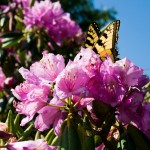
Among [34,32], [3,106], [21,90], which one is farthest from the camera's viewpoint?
Answer: [34,32]

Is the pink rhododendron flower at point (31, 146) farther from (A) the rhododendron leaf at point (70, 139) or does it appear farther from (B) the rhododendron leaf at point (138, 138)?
(B) the rhododendron leaf at point (138, 138)

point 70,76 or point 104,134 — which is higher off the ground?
point 70,76

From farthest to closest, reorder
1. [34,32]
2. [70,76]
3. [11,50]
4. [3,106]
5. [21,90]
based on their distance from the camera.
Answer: [11,50] < [34,32] < [3,106] < [21,90] < [70,76]

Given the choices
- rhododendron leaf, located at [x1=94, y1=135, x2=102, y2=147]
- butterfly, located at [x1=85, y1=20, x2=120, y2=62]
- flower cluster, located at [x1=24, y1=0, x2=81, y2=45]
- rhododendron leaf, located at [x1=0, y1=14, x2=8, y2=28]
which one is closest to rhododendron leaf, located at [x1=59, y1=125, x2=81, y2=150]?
rhododendron leaf, located at [x1=94, y1=135, x2=102, y2=147]

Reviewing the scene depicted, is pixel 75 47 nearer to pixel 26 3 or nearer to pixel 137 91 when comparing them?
pixel 26 3

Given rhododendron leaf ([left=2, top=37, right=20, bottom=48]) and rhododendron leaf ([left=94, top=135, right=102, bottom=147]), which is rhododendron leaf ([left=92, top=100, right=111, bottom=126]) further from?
rhododendron leaf ([left=2, top=37, right=20, bottom=48])

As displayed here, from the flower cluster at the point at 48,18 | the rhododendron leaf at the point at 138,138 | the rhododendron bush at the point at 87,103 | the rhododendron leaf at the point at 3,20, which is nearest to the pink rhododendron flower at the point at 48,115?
the rhododendron bush at the point at 87,103

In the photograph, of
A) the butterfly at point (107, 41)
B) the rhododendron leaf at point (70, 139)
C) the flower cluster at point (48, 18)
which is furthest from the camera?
the flower cluster at point (48, 18)

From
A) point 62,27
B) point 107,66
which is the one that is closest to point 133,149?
point 107,66
